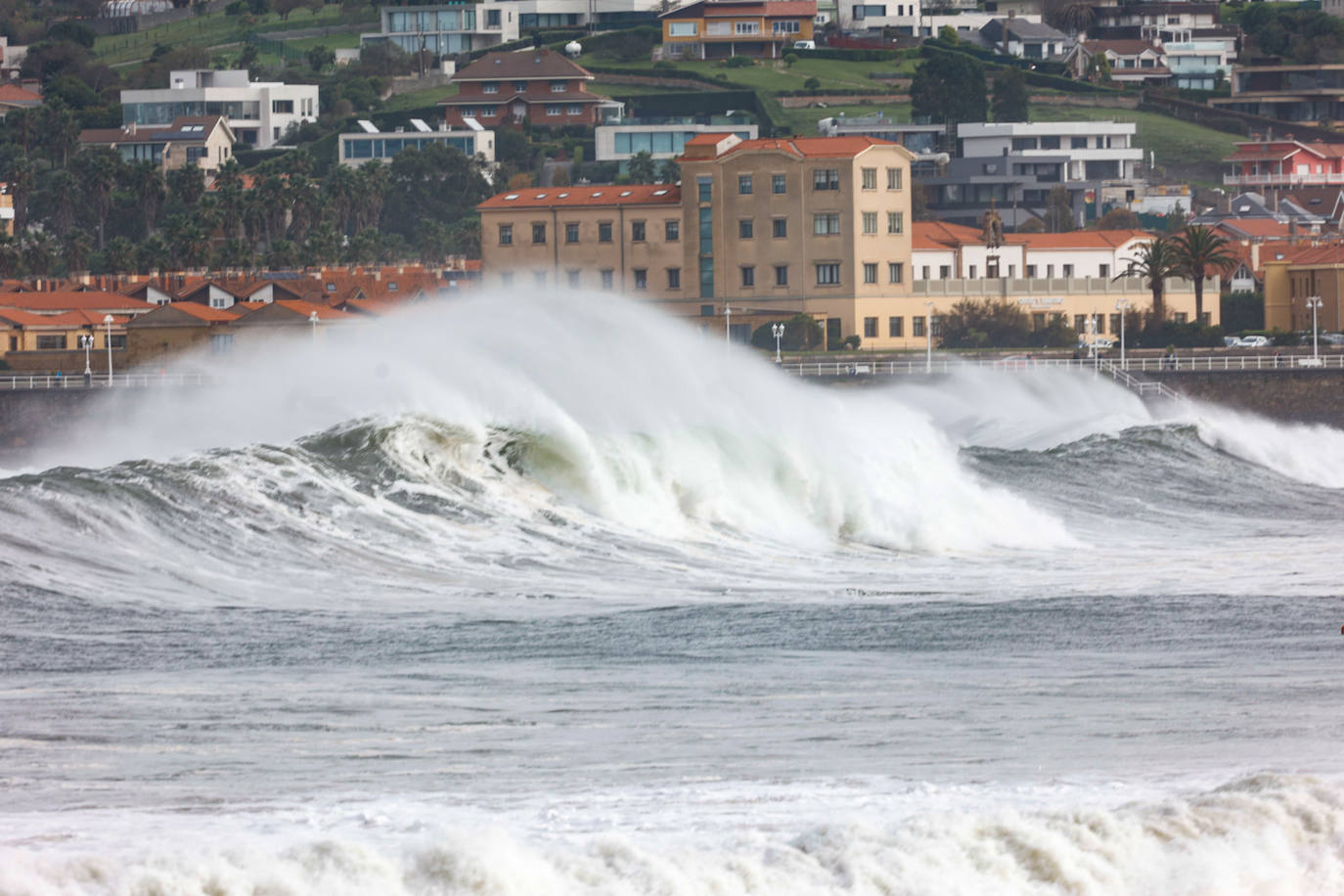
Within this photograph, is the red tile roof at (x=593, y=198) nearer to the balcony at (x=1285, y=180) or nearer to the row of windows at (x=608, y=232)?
the row of windows at (x=608, y=232)

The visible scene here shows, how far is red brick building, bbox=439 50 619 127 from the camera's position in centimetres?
17150

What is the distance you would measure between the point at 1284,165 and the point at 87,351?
101 meters

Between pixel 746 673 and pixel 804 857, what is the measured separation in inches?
261

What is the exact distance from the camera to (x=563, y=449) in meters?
34.5

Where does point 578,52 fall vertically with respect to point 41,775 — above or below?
above

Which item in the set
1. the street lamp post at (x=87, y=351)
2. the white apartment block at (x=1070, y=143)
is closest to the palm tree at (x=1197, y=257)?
the street lamp post at (x=87, y=351)

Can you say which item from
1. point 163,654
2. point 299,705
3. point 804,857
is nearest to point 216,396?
point 163,654

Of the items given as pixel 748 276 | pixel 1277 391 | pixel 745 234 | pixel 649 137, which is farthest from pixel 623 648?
pixel 649 137

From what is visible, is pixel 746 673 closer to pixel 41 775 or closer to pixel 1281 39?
pixel 41 775

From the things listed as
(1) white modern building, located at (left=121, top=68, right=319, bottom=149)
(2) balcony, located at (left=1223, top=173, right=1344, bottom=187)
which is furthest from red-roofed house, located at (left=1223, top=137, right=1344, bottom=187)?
(1) white modern building, located at (left=121, top=68, right=319, bottom=149)

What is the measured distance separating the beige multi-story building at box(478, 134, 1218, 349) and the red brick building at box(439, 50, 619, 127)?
80.2m

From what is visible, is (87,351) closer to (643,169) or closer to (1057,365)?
(1057,365)

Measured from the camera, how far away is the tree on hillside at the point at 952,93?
15950 cm

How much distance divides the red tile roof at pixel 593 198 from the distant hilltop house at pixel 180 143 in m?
82.0
